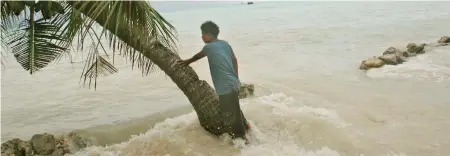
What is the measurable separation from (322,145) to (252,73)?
635 centimetres

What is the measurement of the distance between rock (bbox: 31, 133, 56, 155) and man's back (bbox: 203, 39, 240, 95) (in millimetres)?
2809

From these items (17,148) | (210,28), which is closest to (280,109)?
(210,28)

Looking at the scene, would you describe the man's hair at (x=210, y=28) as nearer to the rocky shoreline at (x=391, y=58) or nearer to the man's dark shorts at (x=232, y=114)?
the man's dark shorts at (x=232, y=114)

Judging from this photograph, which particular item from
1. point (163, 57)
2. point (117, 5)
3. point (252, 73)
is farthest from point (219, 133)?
point (252, 73)

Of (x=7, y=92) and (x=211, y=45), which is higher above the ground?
(x=211, y=45)

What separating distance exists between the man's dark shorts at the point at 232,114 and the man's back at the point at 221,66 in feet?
0.35

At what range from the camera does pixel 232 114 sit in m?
4.70

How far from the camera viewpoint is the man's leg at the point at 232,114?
4.55 m

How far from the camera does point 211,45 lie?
4461 millimetres

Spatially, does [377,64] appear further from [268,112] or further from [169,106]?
[169,106]

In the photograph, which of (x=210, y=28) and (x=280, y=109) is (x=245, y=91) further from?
(x=210, y=28)

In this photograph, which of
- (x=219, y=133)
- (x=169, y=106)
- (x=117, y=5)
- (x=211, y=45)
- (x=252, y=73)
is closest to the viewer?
(x=117, y=5)

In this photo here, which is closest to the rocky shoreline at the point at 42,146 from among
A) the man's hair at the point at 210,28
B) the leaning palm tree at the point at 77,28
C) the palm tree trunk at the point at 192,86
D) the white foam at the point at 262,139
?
the white foam at the point at 262,139

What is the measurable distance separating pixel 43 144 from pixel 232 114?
2942 mm
